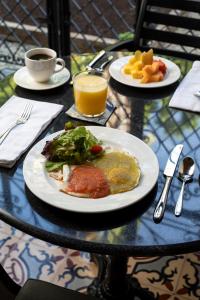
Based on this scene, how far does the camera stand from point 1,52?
2715 millimetres

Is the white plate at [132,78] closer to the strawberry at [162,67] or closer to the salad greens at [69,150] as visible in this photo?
the strawberry at [162,67]

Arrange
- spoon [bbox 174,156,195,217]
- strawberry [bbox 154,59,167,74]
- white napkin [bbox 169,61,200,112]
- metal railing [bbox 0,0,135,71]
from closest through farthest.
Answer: spoon [bbox 174,156,195,217] → white napkin [bbox 169,61,200,112] → strawberry [bbox 154,59,167,74] → metal railing [bbox 0,0,135,71]

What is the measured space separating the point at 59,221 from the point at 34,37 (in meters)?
2.23

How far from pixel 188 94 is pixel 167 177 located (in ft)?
1.33

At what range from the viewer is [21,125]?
3.44 ft

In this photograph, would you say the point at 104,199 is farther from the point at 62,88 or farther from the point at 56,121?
the point at 62,88

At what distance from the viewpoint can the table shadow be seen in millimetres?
764

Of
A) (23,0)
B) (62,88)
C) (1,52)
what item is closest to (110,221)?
(62,88)

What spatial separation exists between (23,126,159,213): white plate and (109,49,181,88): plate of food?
0.98ft

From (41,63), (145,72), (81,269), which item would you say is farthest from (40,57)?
(81,269)

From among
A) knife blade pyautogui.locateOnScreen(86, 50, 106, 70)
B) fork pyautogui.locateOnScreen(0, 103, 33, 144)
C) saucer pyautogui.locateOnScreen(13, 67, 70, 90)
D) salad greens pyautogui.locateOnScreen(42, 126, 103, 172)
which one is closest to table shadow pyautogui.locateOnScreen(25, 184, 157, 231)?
salad greens pyautogui.locateOnScreen(42, 126, 103, 172)

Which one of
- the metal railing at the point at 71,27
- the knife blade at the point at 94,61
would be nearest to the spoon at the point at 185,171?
the knife blade at the point at 94,61

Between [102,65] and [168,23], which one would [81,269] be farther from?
[168,23]

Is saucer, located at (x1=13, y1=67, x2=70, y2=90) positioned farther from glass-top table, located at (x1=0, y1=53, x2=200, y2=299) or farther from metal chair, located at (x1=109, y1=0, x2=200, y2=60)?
metal chair, located at (x1=109, y1=0, x2=200, y2=60)
